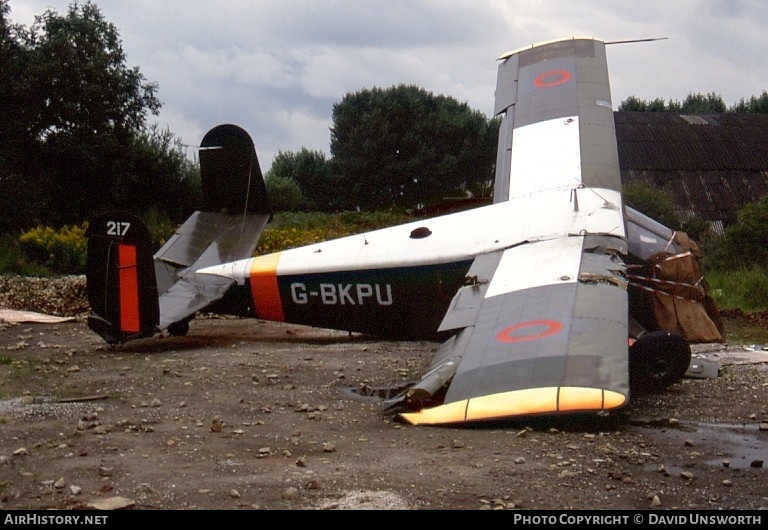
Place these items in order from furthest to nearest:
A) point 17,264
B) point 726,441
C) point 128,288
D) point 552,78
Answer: point 17,264
point 552,78
point 128,288
point 726,441

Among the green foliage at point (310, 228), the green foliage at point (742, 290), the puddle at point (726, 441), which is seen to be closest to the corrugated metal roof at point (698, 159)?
the green foliage at point (310, 228)

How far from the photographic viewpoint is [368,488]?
531 cm

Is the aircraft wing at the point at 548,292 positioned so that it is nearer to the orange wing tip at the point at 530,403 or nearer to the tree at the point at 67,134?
the orange wing tip at the point at 530,403

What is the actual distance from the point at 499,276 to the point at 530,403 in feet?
8.66

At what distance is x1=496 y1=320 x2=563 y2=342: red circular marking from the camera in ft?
24.2

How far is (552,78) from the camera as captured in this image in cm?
1418

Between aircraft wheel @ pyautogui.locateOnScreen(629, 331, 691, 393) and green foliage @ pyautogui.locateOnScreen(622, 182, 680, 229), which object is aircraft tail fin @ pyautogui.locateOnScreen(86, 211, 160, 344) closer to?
aircraft wheel @ pyautogui.locateOnScreen(629, 331, 691, 393)

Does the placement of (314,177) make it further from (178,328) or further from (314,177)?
(178,328)

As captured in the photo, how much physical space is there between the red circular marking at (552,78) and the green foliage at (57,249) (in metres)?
11.3

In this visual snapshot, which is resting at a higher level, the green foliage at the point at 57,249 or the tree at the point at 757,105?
the tree at the point at 757,105

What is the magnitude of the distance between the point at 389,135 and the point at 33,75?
24.5 meters

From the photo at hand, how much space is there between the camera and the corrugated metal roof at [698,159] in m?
31.9

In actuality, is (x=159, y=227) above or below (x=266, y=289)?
above

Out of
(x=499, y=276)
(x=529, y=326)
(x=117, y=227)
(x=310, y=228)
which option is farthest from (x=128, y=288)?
(x=310, y=228)
